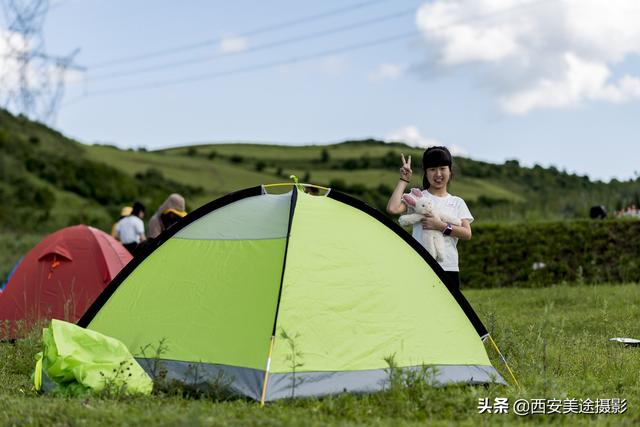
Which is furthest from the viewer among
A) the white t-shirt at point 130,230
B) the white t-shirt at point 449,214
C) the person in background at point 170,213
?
the white t-shirt at point 130,230

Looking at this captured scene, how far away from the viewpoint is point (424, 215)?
677 cm

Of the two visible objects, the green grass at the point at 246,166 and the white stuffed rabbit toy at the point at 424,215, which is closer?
the white stuffed rabbit toy at the point at 424,215

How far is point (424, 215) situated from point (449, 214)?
22 cm

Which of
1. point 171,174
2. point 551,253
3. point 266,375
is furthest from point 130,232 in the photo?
point 171,174

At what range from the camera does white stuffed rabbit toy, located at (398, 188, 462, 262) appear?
6.75 m

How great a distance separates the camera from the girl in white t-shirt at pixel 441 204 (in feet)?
22.1

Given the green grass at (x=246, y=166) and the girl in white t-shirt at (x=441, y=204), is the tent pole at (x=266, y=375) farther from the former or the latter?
the green grass at (x=246, y=166)

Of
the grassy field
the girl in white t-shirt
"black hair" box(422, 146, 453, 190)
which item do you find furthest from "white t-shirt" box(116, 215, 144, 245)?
"black hair" box(422, 146, 453, 190)

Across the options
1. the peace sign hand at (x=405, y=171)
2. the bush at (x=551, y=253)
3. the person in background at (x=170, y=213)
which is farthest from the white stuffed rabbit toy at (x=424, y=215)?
the bush at (x=551, y=253)

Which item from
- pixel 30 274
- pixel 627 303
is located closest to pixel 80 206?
pixel 30 274

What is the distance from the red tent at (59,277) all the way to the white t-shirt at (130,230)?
3.45 metres

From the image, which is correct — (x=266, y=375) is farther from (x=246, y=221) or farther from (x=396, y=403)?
(x=246, y=221)

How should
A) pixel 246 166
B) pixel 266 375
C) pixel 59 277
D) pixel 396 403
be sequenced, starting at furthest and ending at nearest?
1. pixel 246 166
2. pixel 59 277
3. pixel 266 375
4. pixel 396 403

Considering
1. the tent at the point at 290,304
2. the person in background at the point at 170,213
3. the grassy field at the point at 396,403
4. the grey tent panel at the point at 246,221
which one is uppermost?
the person in background at the point at 170,213
